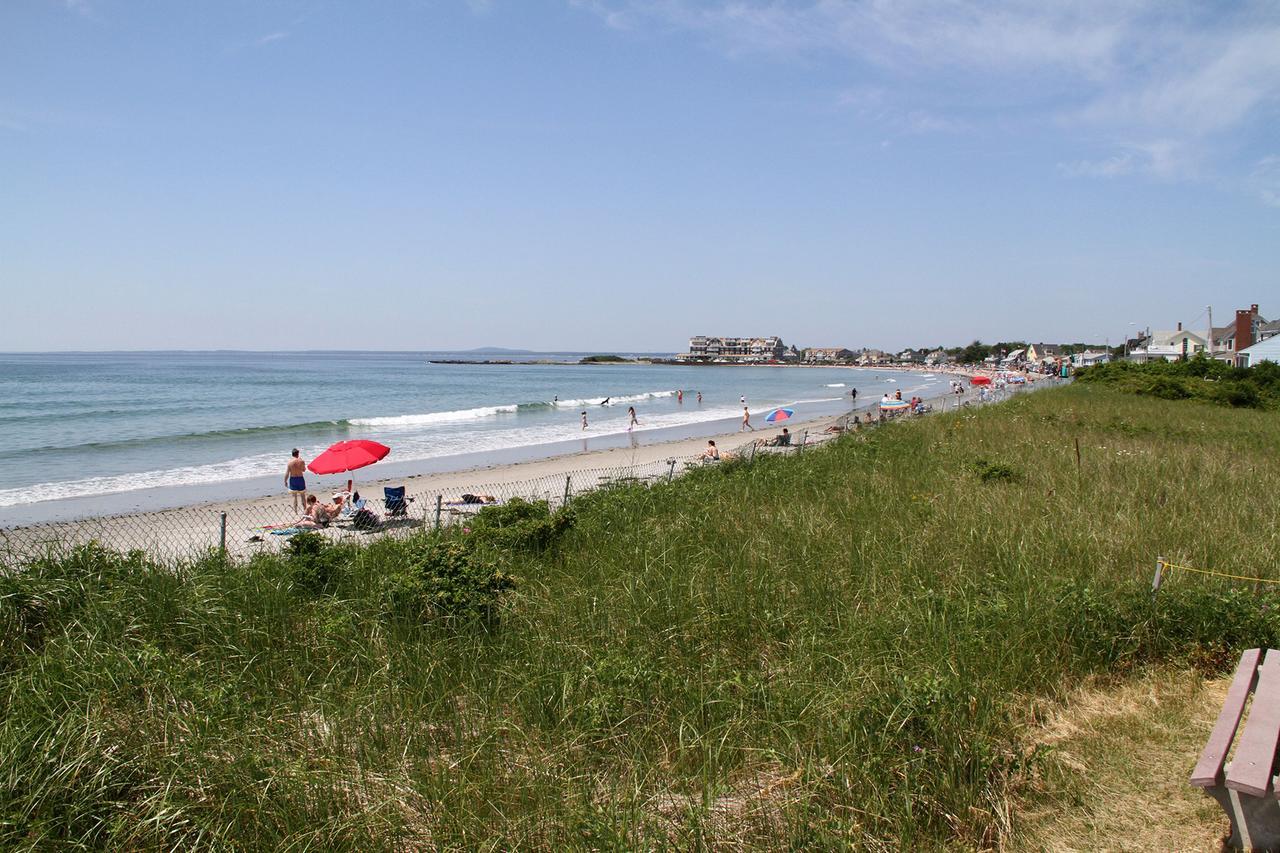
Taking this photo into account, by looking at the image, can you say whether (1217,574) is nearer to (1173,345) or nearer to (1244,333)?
(1244,333)

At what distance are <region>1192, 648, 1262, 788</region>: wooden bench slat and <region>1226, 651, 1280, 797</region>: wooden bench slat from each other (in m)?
0.05

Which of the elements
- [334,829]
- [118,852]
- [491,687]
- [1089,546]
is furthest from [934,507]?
[118,852]

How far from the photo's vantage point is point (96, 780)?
3.72m

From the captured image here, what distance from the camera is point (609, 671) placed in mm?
5008

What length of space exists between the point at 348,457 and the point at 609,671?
12.5 meters

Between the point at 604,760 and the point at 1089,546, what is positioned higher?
the point at 1089,546

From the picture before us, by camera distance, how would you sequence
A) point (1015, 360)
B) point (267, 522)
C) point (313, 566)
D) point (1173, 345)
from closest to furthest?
point (313, 566) < point (267, 522) < point (1173, 345) < point (1015, 360)

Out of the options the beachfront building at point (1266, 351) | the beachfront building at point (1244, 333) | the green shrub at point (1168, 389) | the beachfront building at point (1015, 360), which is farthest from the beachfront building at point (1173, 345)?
the beachfront building at point (1015, 360)

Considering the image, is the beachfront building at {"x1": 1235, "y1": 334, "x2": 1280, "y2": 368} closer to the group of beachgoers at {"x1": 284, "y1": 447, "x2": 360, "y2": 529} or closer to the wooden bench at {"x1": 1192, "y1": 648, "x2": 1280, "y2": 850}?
the group of beachgoers at {"x1": 284, "y1": 447, "x2": 360, "y2": 529}

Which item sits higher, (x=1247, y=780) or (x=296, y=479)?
(x=1247, y=780)

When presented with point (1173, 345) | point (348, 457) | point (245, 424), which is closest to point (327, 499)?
point (348, 457)

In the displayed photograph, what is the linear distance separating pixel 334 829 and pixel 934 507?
762cm

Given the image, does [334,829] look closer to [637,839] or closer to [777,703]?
[637,839]

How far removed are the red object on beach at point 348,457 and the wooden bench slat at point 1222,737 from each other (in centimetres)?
1437
